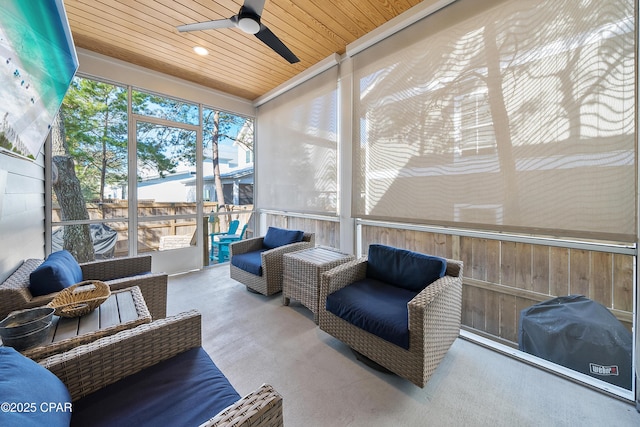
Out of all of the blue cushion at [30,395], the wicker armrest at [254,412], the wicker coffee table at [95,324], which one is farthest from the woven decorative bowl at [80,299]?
the wicker armrest at [254,412]

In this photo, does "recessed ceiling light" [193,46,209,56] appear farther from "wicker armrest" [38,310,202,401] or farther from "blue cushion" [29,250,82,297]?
"wicker armrest" [38,310,202,401]

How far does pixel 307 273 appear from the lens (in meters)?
2.44

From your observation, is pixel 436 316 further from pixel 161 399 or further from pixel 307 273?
pixel 161 399

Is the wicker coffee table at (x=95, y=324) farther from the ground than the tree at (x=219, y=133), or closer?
closer

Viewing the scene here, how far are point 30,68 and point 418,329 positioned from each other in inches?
104

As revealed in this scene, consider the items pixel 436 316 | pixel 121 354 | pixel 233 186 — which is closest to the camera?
pixel 121 354

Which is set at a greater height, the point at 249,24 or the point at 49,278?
the point at 249,24

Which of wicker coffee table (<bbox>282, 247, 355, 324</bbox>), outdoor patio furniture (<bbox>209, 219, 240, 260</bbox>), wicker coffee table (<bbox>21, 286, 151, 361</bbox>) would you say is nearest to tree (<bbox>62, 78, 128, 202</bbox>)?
outdoor patio furniture (<bbox>209, 219, 240, 260</bbox>)

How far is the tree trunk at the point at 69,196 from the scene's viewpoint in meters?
2.92

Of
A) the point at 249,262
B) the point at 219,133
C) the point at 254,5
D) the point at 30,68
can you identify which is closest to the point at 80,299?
the point at 30,68

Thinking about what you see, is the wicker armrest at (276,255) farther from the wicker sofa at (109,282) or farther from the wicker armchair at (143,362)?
the wicker armchair at (143,362)

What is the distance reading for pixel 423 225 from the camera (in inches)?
96.7

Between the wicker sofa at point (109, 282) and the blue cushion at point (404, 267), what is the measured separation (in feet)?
6.16

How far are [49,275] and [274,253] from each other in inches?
69.2
